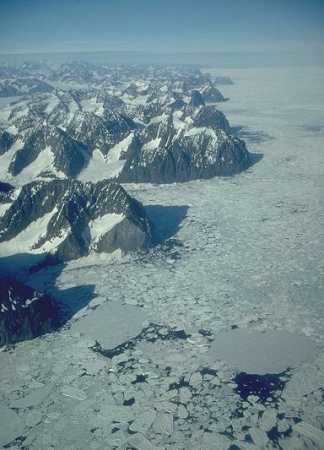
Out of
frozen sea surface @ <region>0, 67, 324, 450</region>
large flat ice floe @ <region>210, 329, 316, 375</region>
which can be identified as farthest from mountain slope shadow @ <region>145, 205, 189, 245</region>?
large flat ice floe @ <region>210, 329, 316, 375</region>

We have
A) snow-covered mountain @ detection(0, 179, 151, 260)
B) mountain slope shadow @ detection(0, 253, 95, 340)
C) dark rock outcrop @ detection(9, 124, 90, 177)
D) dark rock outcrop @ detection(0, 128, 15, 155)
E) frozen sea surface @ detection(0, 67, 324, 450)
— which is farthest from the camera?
dark rock outcrop @ detection(0, 128, 15, 155)

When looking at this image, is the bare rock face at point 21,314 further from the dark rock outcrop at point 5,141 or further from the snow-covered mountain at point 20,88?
the snow-covered mountain at point 20,88

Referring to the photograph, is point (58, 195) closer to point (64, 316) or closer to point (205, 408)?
point (64, 316)

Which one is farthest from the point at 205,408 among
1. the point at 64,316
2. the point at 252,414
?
the point at 64,316

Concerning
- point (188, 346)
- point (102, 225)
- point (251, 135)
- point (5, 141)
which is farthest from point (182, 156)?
Result: point (188, 346)

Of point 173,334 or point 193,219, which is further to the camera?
point 193,219

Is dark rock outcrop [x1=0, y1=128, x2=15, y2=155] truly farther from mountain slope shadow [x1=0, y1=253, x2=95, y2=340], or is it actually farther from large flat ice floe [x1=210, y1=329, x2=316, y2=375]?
large flat ice floe [x1=210, y1=329, x2=316, y2=375]

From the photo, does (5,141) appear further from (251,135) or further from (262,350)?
(262,350)
